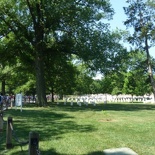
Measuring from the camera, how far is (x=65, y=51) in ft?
99.9

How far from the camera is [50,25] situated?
28.7 m

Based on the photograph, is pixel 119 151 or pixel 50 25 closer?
pixel 119 151

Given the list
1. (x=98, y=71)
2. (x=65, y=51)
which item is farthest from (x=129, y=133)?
(x=65, y=51)

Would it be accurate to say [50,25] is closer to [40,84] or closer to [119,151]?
[40,84]

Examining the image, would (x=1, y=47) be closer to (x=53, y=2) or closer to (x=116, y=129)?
(x=53, y=2)

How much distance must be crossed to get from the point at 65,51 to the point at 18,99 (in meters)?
9.88

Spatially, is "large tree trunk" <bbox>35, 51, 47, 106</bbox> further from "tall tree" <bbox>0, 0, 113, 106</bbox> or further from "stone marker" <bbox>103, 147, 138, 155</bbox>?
"stone marker" <bbox>103, 147, 138, 155</bbox>

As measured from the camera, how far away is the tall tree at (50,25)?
26.8m

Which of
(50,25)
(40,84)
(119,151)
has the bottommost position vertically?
(119,151)

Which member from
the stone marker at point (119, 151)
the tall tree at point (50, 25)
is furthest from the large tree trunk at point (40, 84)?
the stone marker at point (119, 151)

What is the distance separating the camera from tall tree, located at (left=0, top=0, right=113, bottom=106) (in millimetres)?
26812

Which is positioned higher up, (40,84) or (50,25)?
(50,25)

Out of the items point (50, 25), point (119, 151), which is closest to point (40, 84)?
point (50, 25)

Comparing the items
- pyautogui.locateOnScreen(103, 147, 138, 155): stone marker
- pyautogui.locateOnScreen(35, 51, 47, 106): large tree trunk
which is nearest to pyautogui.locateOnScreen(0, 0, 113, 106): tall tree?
pyautogui.locateOnScreen(35, 51, 47, 106): large tree trunk
